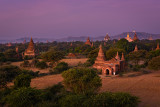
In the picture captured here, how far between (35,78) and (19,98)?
48.5ft

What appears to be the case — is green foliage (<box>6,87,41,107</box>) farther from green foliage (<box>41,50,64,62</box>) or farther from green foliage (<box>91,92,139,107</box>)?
green foliage (<box>41,50,64,62</box>)

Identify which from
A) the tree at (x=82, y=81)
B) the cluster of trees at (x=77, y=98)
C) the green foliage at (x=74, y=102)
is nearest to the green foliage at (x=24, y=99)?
the cluster of trees at (x=77, y=98)

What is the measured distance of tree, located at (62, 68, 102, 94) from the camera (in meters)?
15.1

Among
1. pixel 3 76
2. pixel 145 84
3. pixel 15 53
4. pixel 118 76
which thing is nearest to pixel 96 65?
pixel 118 76

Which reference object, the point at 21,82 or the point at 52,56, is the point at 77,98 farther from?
the point at 52,56

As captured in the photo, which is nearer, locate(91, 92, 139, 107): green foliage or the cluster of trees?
locate(91, 92, 139, 107): green foliage

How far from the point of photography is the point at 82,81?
1520cm

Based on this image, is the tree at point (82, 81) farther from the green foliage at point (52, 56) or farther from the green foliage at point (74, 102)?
the green foliage at point (52, 56)

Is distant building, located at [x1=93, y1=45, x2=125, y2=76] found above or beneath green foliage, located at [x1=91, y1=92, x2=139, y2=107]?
beneath

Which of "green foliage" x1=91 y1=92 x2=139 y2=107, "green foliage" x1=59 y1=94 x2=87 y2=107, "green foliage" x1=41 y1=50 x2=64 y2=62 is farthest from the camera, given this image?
"green foliage" x1=41 y1=50 x2=64 y2=62

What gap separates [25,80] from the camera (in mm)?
16359

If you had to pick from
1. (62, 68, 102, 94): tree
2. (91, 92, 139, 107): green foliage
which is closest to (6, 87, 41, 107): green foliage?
(62, 68, 102, 94): tree

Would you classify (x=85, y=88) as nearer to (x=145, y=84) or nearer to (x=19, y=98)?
(x=19, y=98)

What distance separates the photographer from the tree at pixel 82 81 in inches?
593
